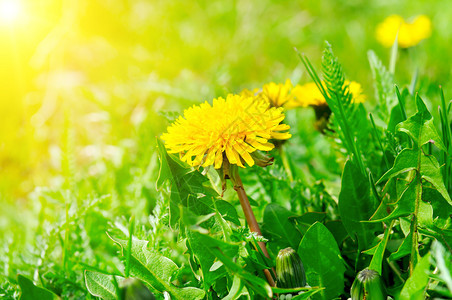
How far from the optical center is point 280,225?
865 millimetres

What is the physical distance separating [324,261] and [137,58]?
1794 mm

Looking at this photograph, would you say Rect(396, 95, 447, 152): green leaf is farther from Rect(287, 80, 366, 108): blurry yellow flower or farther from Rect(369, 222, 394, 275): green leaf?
Rect(287, 80, 366, 108): blurry yellow flower

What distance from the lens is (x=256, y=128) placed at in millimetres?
709

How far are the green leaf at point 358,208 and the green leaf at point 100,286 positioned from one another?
0.42 m

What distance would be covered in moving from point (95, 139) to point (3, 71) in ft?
2.83

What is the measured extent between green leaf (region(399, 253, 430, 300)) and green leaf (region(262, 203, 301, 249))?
0.89 feet

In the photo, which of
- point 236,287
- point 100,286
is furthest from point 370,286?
point 100,286

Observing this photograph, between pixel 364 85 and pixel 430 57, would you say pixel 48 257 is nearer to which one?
pixel 364 85

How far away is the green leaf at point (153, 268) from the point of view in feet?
2.52

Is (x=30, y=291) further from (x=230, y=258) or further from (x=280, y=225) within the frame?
(x=280, y=225)

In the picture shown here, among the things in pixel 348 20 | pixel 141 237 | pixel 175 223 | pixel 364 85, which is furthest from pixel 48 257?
pixel 348 20

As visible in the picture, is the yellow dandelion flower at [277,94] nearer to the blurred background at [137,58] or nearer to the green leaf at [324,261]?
the green leaf at [324,261]

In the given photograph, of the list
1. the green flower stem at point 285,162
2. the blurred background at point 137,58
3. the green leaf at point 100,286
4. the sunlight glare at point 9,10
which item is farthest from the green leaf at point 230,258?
the sunlight glare at point 9,10

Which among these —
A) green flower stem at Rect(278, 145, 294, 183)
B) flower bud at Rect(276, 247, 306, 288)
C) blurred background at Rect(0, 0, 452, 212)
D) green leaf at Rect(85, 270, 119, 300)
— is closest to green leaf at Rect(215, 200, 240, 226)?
flower bud at Rect(276, 247, 306, 288)
